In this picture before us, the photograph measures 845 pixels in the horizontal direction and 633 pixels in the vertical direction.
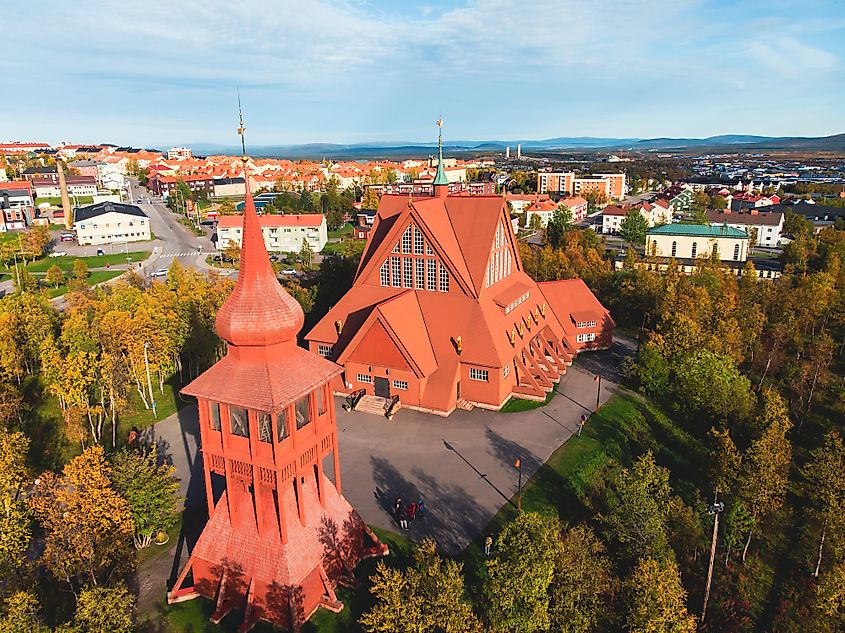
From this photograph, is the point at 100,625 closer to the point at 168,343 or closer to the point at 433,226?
the point at 168,343

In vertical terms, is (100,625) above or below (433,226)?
below

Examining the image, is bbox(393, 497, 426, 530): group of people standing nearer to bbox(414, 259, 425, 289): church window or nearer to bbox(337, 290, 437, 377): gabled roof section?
bbox(337, 290, 437, 377): gabled roof section

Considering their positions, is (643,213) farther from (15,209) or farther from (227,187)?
(15,209)

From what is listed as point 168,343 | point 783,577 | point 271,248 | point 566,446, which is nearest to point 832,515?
point 783,577

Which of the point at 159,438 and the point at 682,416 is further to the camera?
the point at 682,416

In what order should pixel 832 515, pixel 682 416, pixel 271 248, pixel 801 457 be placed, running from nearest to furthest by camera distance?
pixel 832 515
pixel 801 457
pixel 682 416
pixel 271 248

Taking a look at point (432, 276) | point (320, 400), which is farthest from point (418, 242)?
point (320, 400)

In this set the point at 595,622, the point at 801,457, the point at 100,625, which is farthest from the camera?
the point at 801,457
